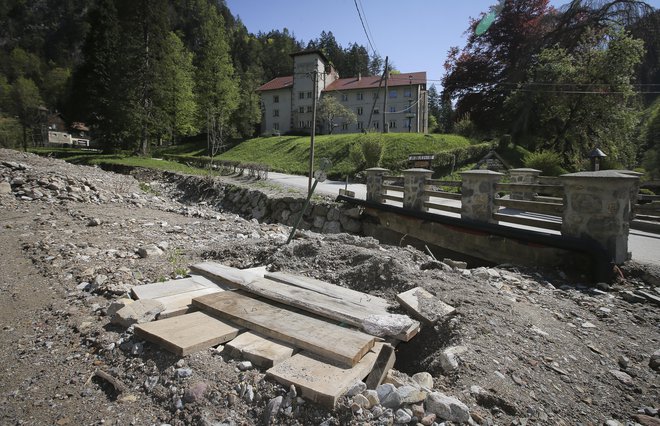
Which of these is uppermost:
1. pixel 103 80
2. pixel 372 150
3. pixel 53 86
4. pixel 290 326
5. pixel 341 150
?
pixel 53 86

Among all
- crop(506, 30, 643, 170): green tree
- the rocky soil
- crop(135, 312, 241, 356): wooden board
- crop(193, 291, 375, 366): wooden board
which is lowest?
the rocky soil

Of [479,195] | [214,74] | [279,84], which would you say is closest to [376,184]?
[479,195]

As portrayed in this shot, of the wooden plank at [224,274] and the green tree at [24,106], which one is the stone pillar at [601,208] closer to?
the wooden plank at [224,274]

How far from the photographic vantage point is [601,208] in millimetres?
5059

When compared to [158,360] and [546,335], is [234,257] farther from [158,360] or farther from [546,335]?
[546,335]

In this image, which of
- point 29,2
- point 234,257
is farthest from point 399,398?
point 29,2

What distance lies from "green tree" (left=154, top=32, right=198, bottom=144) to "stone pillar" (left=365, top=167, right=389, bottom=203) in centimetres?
2618

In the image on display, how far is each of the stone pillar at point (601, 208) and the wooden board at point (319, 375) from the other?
4561 mm

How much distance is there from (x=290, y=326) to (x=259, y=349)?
0.34 metres

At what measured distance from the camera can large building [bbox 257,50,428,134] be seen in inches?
1863

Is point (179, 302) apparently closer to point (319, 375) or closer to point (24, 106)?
point (319, 375)

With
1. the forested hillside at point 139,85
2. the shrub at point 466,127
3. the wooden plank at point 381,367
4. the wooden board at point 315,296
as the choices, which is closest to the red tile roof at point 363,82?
the forested hillside at point 139,85

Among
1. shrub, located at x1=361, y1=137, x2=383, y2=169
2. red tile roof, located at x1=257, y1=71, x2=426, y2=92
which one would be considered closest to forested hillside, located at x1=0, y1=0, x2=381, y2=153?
red tile roof, located at x1=257, y1=71, x2=426, y2=92

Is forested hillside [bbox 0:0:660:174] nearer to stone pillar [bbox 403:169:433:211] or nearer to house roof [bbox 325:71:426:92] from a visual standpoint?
stone pillar [bbox 403:169:433:211]
